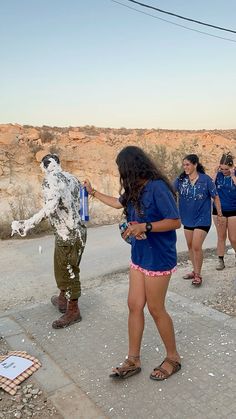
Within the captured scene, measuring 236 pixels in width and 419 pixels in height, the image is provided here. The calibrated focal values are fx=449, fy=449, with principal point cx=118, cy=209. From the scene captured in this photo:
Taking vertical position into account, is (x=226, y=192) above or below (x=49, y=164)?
below

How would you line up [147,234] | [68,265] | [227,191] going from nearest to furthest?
[147,234]
[68,265]
[227,191]

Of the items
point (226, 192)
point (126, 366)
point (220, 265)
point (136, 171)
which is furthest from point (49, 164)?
point (220, 265)

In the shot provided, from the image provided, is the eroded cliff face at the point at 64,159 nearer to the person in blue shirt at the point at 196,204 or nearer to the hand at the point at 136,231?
the person in blue shirt at the point at 196,204

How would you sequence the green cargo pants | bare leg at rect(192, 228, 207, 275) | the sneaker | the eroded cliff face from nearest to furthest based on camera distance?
the green cargo pants, bare leg at rect(192, 228, 207, 275), the sneaker, the eroded cliff face

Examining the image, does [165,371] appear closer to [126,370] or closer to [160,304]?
[126,370]

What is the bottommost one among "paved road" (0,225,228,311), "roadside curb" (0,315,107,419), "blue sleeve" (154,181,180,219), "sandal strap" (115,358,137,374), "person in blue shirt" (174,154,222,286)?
"paved road" (0,225,228,311)

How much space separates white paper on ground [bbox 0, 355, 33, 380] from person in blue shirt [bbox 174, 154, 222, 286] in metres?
2.40

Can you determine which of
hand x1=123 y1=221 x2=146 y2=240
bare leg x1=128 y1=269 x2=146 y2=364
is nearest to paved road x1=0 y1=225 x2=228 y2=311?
bare leg x1=128 y1=269 x2=146 y2=364

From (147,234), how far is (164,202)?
0.88ft

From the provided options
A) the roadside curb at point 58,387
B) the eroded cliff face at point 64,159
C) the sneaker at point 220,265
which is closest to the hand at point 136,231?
the roadside curb at point 58,387

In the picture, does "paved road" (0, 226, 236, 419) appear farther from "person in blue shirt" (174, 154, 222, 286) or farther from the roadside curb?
"person in blue shirt" (174, 154, 222, 286)

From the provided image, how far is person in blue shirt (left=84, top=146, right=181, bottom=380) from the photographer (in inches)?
120

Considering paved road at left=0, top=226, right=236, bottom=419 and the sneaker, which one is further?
the sneaker

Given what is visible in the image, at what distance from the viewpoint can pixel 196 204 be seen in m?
5.32
